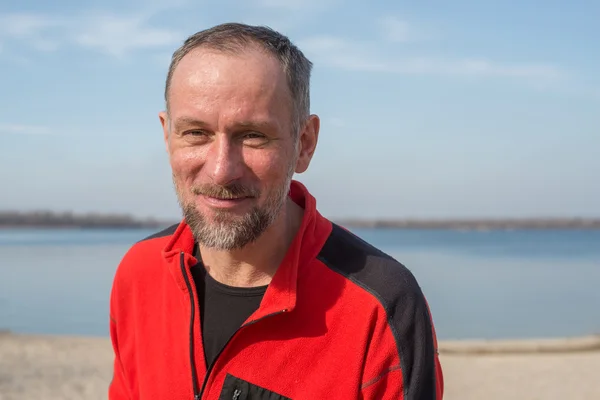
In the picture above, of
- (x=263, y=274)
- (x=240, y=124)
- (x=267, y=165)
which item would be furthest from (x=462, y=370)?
(x=240, y=124)

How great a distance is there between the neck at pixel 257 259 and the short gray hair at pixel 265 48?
36 cm

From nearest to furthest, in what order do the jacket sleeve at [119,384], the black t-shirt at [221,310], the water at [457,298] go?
the black t-shirt at [221,310]
the jacket sleeve at [119,384]
the water at [457,298]

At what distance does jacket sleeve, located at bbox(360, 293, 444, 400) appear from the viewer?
182 centimetres

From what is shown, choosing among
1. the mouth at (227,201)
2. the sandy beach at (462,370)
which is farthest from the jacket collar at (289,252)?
the sandy beach at (462,370)

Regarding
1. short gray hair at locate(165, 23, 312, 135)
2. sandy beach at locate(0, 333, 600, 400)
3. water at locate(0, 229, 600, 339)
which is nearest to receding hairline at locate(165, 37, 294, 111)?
short gray hair at locate(165, 23, 312, 135)

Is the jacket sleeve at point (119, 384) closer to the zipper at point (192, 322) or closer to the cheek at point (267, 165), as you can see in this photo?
the zipper at point (192, 322)

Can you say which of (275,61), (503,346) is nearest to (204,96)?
(275,61)

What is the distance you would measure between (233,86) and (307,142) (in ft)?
1.24

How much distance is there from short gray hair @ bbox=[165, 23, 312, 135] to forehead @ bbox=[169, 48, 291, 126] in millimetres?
28

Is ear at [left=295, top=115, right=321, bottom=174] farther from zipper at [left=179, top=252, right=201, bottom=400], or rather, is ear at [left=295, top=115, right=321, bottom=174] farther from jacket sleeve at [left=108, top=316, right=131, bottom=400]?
jacket sleeve at [left=108, top=316, right=131, bottom=400]

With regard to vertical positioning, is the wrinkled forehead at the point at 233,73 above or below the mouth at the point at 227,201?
above

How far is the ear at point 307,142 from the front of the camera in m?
2.07

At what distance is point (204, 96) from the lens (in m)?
1.84

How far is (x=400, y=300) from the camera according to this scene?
1.90 metres
